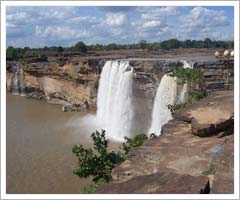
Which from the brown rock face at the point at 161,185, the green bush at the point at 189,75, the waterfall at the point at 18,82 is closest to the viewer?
the brown rock face at the point at 161,185

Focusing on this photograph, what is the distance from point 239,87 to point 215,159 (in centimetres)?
88

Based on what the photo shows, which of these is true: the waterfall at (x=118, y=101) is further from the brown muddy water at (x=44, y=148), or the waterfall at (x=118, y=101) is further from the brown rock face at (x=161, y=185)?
the brown rock face at (x=161, y=185)

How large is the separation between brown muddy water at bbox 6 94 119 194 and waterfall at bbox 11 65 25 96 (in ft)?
10.7

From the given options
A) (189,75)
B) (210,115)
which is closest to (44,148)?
(189,75)

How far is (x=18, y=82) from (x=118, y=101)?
1129cm

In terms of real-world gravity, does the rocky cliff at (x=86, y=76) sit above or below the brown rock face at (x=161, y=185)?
above

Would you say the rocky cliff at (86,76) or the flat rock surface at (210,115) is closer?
the flat rock surface at (210,115)

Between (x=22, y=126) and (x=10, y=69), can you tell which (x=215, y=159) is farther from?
(x=10, y=69)

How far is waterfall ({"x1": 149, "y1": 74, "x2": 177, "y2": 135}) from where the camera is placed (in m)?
12.9

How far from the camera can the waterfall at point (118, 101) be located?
14781 mm

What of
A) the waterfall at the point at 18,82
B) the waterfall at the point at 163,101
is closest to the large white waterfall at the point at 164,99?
the waterfall at the point at 163,101

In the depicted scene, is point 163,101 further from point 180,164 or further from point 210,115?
point 180,164

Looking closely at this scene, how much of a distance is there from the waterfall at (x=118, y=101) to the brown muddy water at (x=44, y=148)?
887 mm

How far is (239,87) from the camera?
405 centimetres
